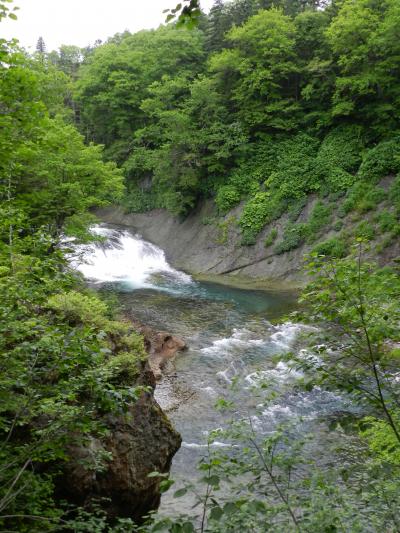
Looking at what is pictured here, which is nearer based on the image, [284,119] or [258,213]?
[258,213]

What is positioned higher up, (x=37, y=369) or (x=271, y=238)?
(x=271, y=238)

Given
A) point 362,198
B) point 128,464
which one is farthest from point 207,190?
point 128,464

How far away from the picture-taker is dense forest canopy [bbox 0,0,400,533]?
3.44m

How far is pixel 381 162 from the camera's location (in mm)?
20266

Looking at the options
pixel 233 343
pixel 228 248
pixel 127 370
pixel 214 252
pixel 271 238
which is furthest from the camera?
pixel 214 252

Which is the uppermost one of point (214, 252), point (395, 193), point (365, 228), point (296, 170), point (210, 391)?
point (296, 170)

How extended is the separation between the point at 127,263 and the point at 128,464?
2004cm

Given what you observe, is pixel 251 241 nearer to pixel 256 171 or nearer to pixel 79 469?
pixel 256 171

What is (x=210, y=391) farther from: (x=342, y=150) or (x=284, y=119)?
(x=284, y=119)

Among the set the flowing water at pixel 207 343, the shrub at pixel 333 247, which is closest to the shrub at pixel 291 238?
the shrub at pixel 333 247

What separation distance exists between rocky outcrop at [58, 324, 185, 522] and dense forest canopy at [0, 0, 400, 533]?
21 cm

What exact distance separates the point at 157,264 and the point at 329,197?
34.2ft

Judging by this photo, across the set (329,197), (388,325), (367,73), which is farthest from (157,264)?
(388,325)

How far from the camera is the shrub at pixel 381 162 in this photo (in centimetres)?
2006
